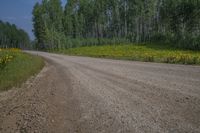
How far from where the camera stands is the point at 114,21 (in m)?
84.1

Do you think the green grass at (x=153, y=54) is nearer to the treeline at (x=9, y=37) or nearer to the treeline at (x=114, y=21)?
the treeline at (x=114, y=21)

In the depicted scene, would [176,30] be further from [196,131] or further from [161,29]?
[196,131]

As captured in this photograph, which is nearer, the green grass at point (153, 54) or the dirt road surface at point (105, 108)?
the dirt road surface at point (105, 108)

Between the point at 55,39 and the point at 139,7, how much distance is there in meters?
25.5

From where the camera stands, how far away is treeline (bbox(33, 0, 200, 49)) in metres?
65.4

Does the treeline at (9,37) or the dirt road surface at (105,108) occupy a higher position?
the treeline at (9,37)

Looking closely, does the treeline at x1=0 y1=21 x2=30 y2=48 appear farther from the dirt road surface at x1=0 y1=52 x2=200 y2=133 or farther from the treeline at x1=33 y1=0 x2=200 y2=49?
the dirt road surface at x1=0 y1=52 x2=200 y2=133

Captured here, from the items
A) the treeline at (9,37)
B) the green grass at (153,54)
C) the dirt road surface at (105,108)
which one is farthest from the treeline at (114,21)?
the dirt road surface at (105,108)

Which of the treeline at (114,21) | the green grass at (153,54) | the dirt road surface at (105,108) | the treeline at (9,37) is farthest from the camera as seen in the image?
the treeline at (9,37)

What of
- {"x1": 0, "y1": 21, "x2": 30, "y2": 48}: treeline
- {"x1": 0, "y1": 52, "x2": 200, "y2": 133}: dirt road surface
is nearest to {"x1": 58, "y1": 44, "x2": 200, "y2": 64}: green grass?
{"x1": 0, "y1": 52, "x2": 200, "y2": 133}: dirt road surface

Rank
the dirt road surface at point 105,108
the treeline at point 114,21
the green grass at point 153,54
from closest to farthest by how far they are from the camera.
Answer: the dirt road surface at point 105,108, the green grass at point 153,54, the treeline at point 114,21

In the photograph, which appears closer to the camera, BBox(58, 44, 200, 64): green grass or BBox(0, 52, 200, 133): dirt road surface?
BBox(0, 52, 200, 133): dirt road surface

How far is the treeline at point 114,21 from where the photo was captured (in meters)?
65.4

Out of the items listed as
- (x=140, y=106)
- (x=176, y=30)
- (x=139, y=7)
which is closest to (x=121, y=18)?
(x=139, y=7)
